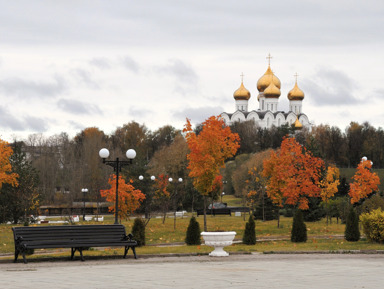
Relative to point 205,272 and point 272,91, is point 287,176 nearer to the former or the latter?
point 205,272

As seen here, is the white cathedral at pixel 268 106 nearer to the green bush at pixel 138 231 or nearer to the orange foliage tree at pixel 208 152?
the orange foliage tree at pixel 208 152

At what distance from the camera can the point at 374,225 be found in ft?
68.3

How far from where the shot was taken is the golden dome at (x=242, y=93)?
434ft

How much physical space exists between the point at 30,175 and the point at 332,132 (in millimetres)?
68194

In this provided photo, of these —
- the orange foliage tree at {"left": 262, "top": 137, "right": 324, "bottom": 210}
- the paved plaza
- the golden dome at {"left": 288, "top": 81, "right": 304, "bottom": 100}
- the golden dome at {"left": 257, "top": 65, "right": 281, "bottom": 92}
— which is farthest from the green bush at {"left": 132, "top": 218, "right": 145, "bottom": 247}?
the golden dome at {"left": 288, "top": 81, "right": 304, "bottom": 100}

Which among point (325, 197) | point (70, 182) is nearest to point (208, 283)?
point (325, 197)

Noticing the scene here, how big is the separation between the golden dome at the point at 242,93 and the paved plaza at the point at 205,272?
116176 millimetres

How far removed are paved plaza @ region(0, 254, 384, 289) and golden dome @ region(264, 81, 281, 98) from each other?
112m

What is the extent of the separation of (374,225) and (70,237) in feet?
35.3

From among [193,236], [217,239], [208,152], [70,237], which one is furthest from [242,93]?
[70,237]

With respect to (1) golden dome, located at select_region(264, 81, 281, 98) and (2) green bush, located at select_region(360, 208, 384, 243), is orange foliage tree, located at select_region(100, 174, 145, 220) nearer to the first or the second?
(2) green bush, located at select_region(360, 208, 384, 243)

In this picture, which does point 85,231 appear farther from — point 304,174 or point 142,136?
point 142,136

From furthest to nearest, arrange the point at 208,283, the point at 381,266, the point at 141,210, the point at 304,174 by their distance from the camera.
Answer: the point at 141,210 → the point at 304,174 → the point at 381,266 → the point at 208,283

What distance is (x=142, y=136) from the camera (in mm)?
97938
